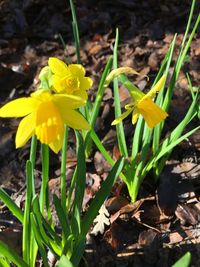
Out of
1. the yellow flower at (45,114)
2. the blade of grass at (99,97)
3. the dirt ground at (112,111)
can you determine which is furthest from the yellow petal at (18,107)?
the dirt ground at (112,111)

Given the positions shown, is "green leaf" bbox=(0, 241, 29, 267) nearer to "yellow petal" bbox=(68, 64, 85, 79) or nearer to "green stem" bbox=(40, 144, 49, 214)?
"green stem" bbox=(40, 144, 49, 214)

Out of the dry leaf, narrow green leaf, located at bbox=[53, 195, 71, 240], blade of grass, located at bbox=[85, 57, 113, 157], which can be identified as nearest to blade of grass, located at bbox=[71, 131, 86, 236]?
narrow green leaf, located at bbox=[53, 195, 71, 240]

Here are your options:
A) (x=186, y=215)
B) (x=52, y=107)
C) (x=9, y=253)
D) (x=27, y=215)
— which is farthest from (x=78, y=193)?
Answer: (x=186, y=215)

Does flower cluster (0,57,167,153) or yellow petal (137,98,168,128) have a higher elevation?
flower cluster (0,57,167,153)

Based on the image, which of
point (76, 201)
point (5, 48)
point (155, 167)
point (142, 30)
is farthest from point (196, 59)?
point (76, 201)

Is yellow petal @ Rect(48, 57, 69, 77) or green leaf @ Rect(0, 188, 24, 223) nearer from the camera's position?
yellow petal @ Rect(48, 57, 69, 77)

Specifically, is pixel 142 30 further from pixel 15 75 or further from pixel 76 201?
pixel 76 201

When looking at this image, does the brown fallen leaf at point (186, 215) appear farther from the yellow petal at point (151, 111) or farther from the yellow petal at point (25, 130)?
the yellow petal at point (25, 130)
